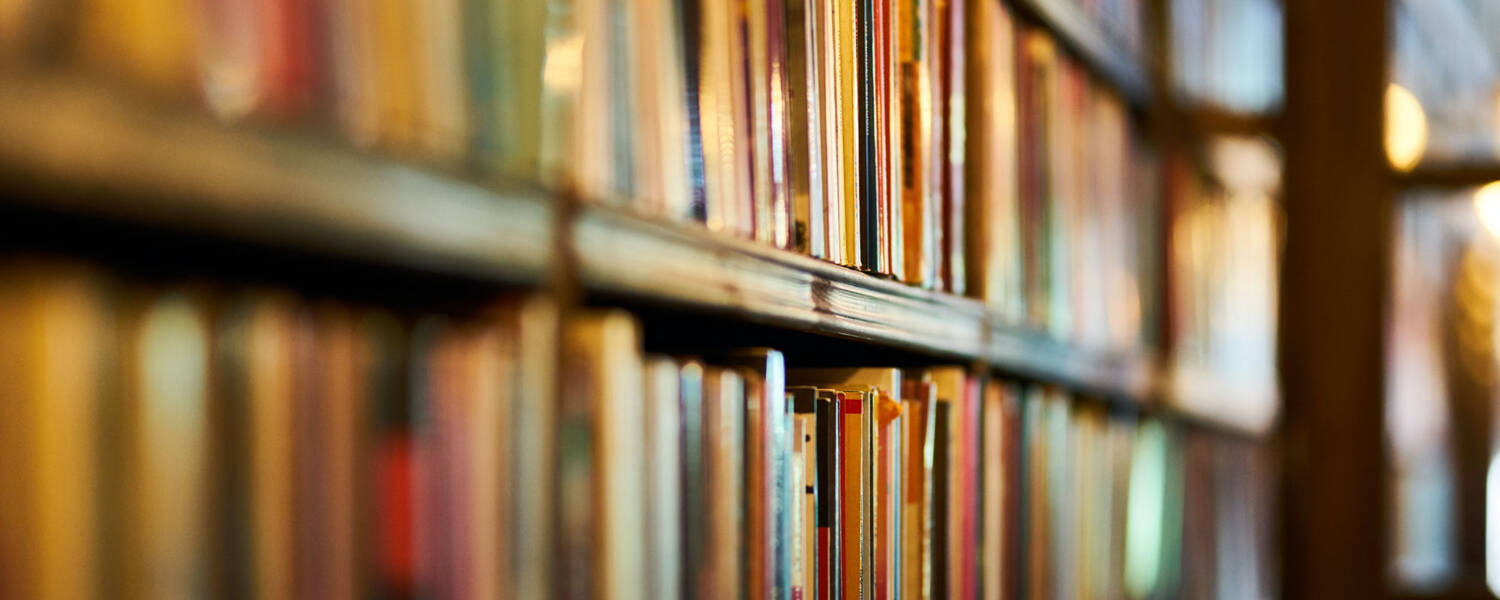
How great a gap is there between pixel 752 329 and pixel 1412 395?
258 centimetres

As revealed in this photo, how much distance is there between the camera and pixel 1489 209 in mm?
2543

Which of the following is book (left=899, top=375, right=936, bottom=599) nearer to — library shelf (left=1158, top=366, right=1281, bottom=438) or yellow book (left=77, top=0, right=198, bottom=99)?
yellow book (left=77, top=0, right=198, bottom=99)

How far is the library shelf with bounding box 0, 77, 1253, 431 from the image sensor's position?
0.39m

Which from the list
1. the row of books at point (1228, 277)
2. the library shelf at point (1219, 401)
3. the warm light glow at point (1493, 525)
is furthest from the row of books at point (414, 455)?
the warm light glow at point (1493, 525)

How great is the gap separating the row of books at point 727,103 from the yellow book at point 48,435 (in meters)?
0.07

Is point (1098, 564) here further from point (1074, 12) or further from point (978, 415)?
point (1074, 12)

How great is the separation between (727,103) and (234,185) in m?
0.42

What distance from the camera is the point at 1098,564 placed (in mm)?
1715

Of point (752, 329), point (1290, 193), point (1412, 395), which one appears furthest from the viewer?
point (1412, 395)

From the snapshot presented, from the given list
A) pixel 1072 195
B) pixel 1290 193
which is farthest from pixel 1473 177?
pixel 1072 195

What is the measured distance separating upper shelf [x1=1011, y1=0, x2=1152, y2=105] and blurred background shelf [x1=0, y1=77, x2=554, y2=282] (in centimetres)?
105

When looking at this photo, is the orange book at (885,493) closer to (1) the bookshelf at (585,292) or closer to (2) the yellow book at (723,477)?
(1) the bookshelf at (585,292)

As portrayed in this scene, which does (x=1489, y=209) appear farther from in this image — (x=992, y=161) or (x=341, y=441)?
(x=341, y=441)

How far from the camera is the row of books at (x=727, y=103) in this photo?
0.46 meters
